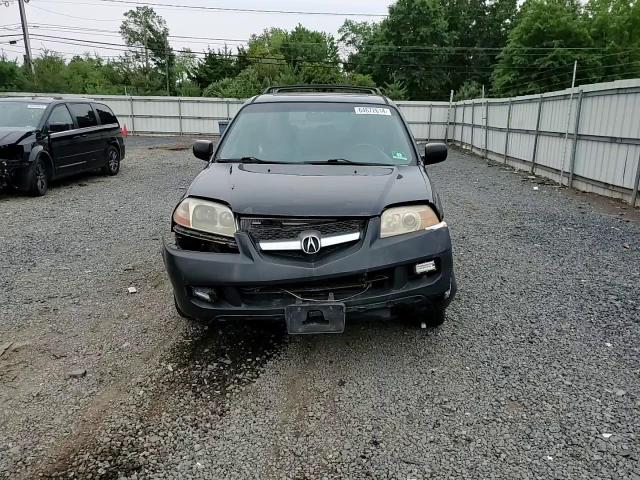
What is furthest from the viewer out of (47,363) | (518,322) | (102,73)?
(102,73)

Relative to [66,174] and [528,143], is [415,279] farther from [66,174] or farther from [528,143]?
[528,143]

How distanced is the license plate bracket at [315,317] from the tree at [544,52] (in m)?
37.4

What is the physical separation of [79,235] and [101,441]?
458 cm

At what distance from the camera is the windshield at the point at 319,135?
3920 millimetres

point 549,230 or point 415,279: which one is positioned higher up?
point 415,279

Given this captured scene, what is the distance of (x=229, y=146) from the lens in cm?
412

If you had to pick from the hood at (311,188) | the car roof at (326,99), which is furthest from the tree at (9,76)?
the hood at (311,188)

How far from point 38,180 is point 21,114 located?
1.33 m

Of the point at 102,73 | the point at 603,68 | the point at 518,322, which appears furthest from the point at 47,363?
the point at 102,73

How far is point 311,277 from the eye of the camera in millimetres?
2760

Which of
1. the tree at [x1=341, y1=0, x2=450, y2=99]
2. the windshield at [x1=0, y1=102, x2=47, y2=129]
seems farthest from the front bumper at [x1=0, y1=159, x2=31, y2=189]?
the tree at [x1=341, y1=0, x2=450, y2=99]

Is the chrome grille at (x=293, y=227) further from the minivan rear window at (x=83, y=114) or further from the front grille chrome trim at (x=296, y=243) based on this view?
the minivan rear window at (x=83, y=114)

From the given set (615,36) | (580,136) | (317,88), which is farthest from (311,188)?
(615,36)

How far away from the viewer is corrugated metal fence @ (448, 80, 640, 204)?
26.8 ft
